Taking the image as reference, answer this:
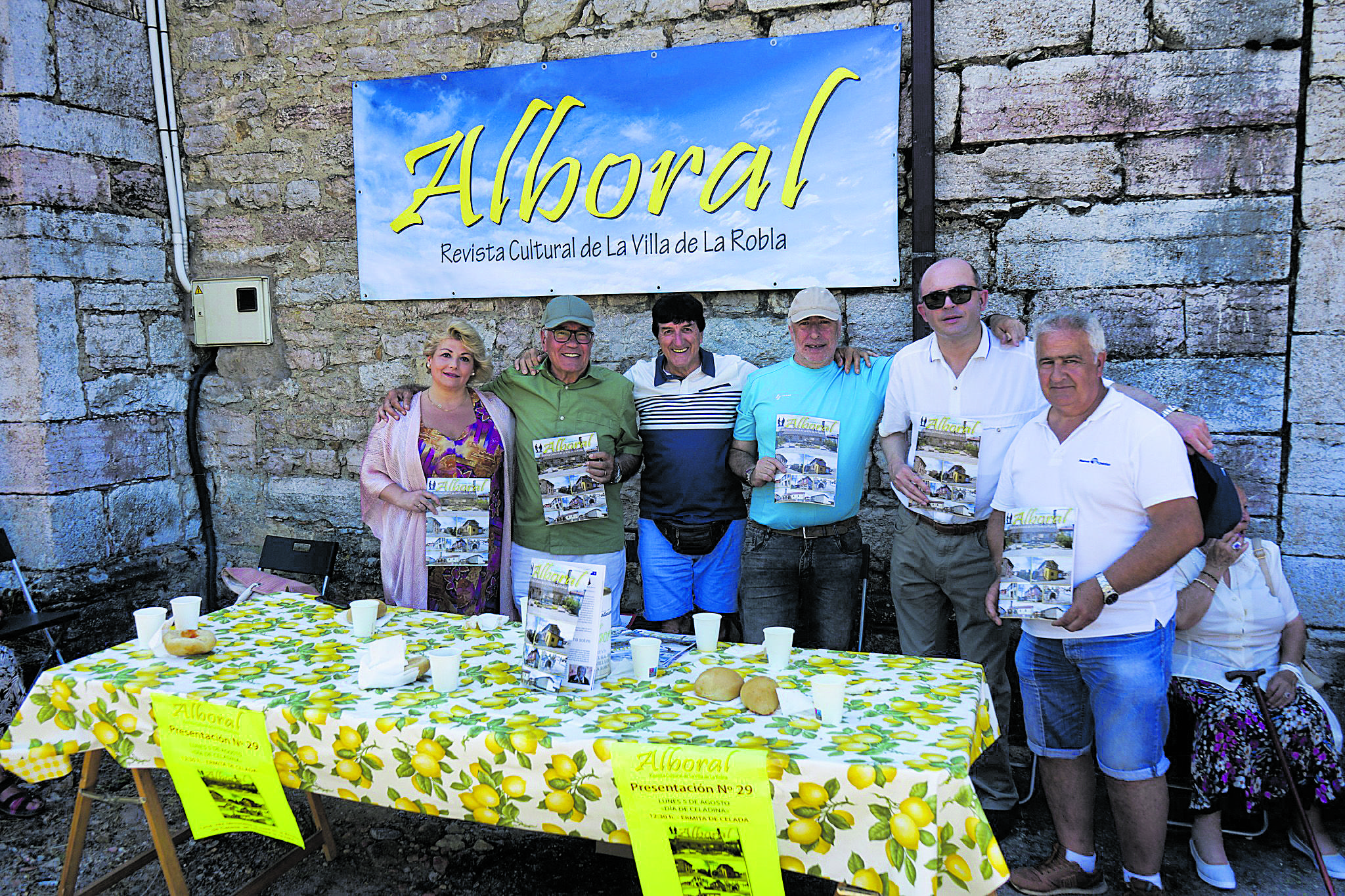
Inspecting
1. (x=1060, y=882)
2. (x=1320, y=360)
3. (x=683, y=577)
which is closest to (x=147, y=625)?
(x=683, y=577)

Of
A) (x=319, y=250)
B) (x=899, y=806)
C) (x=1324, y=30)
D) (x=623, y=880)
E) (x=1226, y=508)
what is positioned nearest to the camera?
(x=899, y=806)

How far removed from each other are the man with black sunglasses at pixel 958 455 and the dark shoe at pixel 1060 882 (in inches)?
16.3

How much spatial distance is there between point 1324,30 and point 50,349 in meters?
5.93

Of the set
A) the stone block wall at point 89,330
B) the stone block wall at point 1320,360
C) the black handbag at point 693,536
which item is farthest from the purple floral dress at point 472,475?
the stone block wall at point 1320,360

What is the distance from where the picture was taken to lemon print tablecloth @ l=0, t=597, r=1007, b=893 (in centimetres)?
180

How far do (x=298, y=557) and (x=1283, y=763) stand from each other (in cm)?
416

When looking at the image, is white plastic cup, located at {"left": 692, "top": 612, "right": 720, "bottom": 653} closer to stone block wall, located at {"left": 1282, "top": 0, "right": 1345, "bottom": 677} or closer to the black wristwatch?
the black wristwatch

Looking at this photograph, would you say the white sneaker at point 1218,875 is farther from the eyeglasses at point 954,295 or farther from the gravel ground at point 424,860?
the eyeglasses at point 954,295

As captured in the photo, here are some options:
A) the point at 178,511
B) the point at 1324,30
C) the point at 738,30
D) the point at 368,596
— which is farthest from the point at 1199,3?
the point at 178,511

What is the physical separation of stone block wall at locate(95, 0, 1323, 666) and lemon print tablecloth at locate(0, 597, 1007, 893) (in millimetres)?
2039

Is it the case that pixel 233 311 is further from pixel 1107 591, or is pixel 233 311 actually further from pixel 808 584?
pixel 1107 591

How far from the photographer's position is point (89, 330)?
4.80m

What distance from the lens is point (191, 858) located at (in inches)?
121

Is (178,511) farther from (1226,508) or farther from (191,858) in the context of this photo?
(1226,508)
